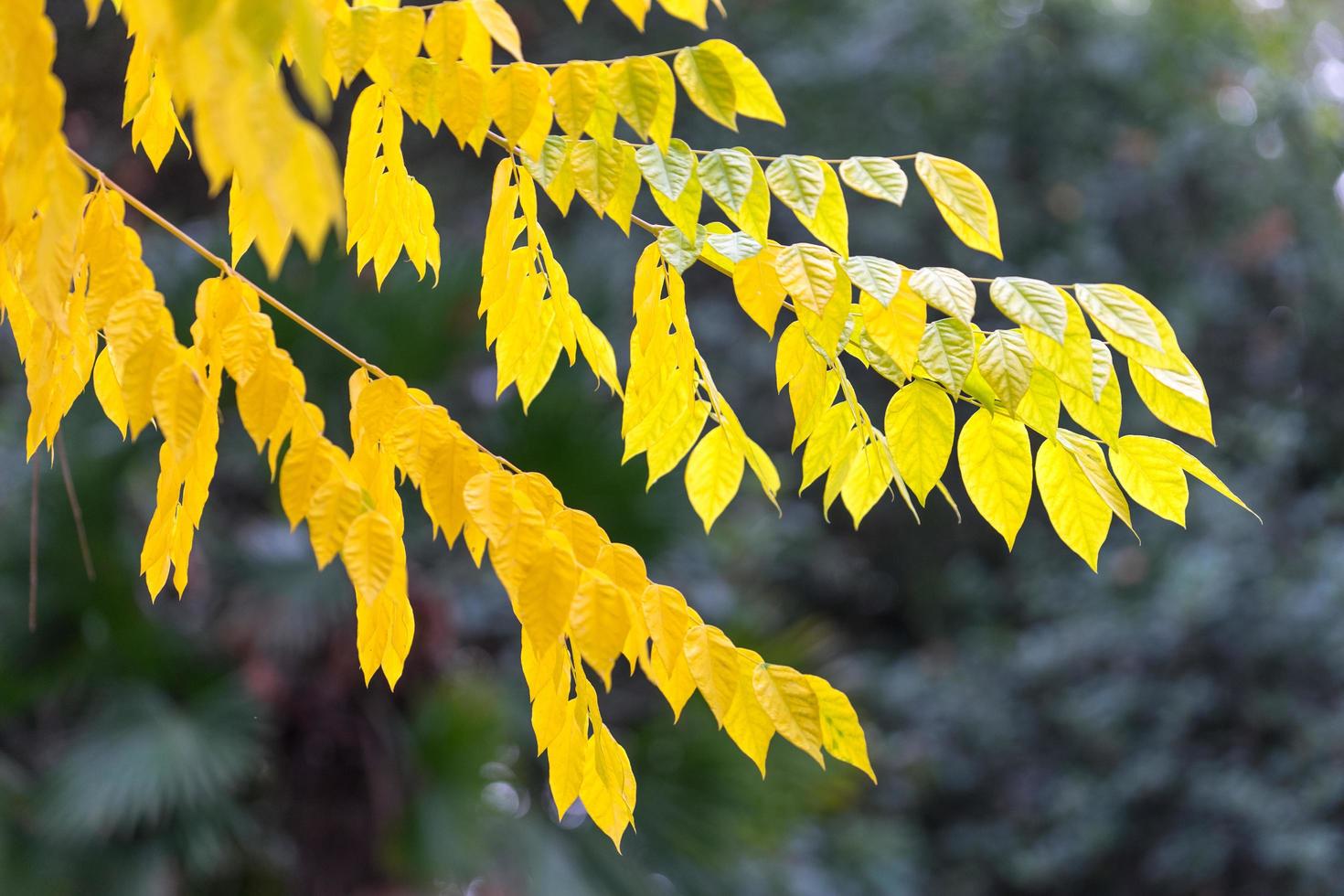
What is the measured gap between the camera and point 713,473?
3.44 ft

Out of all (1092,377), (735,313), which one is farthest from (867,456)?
(735,313)

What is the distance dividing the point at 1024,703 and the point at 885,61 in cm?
263

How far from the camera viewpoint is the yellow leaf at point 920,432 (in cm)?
87

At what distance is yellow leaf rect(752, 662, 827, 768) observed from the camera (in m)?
0.85

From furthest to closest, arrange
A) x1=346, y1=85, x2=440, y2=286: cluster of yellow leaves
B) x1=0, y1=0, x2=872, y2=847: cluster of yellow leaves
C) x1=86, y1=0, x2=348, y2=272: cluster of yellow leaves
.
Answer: x1=346, y1=85, x2=440, y2=286: cluster of yellow leaves
x1=0, y1=0, x2=872, y2=847: cluster of yellow leaves
x1=86, y1=0, x2=348, y2=272: cluster of yellow leaves

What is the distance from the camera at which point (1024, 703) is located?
5.36 metres

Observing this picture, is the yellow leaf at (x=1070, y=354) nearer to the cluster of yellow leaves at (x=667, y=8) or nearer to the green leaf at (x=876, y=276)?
the green leaf at (x=876, y=276)

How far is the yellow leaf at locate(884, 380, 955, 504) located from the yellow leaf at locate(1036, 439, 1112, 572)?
0.22 feet

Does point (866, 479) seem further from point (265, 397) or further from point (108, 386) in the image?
point (108, 386)

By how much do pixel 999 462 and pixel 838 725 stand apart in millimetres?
207

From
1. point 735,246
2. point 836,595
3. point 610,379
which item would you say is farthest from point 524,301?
point 836,595

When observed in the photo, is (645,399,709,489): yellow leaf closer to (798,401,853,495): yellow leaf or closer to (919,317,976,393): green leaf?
(798,401,853,495): yellow leaf

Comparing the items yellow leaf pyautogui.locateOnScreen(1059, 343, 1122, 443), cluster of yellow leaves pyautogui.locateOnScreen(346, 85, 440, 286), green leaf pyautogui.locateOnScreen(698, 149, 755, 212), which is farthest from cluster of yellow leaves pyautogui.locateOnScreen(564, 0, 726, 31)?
yellow leaf pyautogui.locateOnScreen(1059, 343, 1122, 443)

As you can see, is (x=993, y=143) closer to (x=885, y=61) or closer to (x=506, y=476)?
(x=885, y=61)
